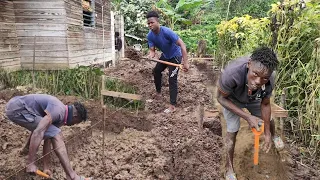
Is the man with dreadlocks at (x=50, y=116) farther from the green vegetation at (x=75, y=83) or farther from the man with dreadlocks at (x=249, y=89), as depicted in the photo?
the green vegetation at (x=75, y=83)

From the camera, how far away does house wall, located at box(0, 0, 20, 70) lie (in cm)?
597

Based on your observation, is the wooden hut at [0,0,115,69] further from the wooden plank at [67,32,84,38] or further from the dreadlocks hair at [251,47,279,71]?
the dreadlocks hair at [251,47,279,71]

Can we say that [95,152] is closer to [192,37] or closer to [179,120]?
[179,120]

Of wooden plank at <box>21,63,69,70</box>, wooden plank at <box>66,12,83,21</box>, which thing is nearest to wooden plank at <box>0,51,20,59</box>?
wooden plank at <box>21,63,69,70</box>

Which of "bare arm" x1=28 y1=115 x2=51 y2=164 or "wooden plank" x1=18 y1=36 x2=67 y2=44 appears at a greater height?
"wooden plank" x1=18 y1=36 x2=67 y2=44

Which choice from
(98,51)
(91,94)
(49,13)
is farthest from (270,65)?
(98,51)

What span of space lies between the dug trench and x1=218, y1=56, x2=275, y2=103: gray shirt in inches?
36.6

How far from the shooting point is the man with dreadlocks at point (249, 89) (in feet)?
7.30

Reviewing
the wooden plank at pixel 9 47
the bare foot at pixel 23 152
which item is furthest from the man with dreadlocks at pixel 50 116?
the wooden plank at pixel 9 47

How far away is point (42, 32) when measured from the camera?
21.5ft

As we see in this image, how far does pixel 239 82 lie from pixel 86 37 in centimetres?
625

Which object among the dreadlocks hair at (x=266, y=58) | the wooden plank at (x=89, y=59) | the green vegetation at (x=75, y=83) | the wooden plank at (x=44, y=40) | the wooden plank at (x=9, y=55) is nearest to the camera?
the dreadlocks hair at (x=266, y=58)

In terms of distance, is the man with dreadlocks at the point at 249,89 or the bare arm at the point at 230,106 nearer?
the man with dreadlocks at the point at 249,89

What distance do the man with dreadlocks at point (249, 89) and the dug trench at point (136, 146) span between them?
64 cm
